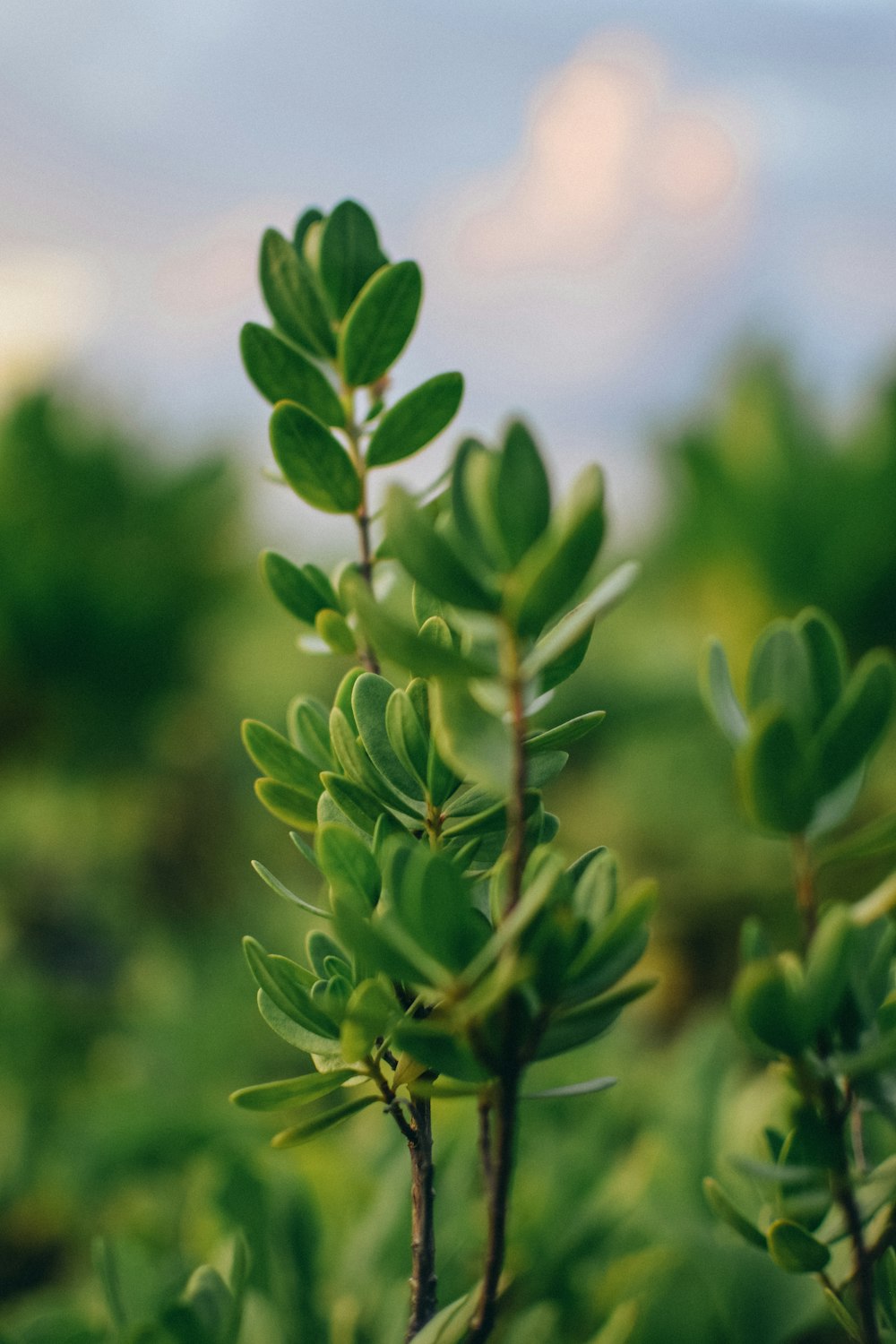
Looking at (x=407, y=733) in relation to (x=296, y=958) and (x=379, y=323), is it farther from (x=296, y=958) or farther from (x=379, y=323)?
(x=296, y=958)

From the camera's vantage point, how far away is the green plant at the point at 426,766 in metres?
0.13

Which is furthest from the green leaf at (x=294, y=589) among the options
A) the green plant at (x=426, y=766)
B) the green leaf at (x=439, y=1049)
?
the green leaf at (x=439, y=1049)

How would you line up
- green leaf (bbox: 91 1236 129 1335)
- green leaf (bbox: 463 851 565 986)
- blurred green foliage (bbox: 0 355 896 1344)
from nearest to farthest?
1. green leaf (bbox: 463 851 565 986)
2. green leaf (bbox: 91 1236 129 1335)
3. blurred green foliage (bbox: 0 355 896 1344)

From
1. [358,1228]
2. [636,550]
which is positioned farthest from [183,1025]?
[636,550]

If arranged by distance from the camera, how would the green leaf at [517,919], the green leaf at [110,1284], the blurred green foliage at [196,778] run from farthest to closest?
1. the blurred green foliage at [196,778]
2. the green leaf at [110,1284]
3. the green leaf at [517,919]

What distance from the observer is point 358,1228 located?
0.37 meters

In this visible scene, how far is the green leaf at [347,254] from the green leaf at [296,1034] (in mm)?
130

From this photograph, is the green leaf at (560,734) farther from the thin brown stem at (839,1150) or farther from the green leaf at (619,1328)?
the green leaf at (619,1328)

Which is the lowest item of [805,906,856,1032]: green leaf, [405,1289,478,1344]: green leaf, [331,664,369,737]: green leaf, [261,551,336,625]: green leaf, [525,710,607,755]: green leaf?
[405,1289,478,1344]: green leaf

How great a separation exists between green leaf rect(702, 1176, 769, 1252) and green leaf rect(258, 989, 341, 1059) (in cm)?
6

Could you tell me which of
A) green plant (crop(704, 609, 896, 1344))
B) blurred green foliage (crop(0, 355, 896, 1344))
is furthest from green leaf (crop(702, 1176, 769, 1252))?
blurred green foliage (crop(0, 355, 896, 1344))

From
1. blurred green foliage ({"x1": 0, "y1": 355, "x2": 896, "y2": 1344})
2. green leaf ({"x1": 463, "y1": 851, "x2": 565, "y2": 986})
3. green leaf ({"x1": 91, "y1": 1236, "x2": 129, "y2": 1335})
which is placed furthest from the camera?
blurred green foliage ({"x1": 0, "y1": 355, "x2": 896, "y2": 1344})

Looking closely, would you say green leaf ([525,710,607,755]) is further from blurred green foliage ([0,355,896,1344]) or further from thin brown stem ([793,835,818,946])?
blurred green foliage ([0,355,896,1344])

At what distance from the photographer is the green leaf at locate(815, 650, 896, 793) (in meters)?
0.14
